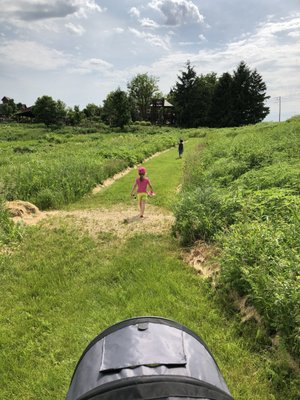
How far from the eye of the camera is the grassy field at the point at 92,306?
3.71 meters

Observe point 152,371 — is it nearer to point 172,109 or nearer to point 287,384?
point 287,384

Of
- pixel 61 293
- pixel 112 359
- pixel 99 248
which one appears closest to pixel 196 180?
pixel 99 248

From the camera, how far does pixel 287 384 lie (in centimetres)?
347

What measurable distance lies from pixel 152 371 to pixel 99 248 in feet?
19.7

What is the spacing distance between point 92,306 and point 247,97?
58.3m

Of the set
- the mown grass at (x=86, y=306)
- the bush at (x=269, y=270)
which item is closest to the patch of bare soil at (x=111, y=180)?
the mown grass at (x=86, y=306)

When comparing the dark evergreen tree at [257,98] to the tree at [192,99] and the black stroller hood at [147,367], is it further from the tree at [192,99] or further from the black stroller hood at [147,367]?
the black stroller hood at [147,367]

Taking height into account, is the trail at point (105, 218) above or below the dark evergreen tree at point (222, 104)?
below

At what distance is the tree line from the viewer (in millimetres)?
55031

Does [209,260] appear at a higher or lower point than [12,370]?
higher

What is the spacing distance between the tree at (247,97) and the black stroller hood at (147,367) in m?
58.4

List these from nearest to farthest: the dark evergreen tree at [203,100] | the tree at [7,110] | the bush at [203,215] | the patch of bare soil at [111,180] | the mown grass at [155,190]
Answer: the bush at [203,215]
the mown grass at [155,190]
the patch of bare soil at [111,180]
the dark evergreen tree at [203,100]
the tree at [7,110]

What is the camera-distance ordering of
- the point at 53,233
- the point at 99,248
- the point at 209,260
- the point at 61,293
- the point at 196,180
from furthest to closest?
the point at 196,180 < the point at 53,233 < the point at 99,248 < the point at 209,260 < the point at 61,293

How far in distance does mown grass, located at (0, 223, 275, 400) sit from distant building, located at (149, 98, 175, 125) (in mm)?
66742
